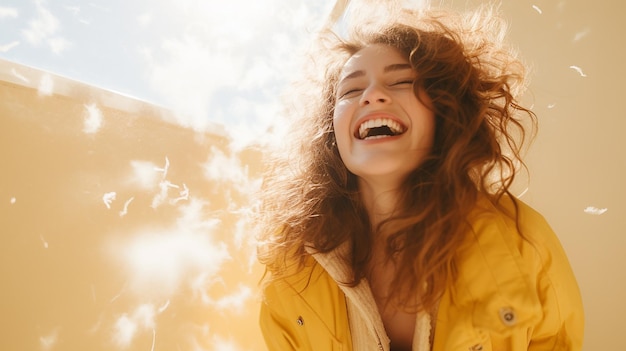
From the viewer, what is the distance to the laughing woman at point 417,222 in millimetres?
758

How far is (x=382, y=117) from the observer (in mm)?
874

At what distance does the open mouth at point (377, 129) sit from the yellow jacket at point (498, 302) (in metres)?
0.28

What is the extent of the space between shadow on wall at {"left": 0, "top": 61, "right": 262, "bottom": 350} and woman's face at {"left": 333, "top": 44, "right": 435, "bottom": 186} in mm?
706

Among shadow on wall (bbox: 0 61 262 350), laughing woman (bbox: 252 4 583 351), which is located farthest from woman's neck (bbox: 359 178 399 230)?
shadow on wall (bbox: 0 61 262 350)

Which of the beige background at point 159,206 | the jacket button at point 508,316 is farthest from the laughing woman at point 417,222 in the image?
the beige background at point 159,206

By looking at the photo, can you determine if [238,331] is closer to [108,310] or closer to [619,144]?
[108,310]

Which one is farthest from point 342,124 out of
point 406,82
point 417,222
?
point 417,222

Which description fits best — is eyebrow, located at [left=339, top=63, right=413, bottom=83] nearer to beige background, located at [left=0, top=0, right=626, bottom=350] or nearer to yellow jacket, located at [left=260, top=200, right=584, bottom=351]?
yellow jacket, located at [left=260, top=200, right=584, bottom=351]

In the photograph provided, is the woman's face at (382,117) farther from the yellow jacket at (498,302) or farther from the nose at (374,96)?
the yellow jacket at (498,302)

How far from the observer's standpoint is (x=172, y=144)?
136cm

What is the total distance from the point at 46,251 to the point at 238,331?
0.70m

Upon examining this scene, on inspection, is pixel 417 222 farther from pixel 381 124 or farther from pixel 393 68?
pixel 393 68

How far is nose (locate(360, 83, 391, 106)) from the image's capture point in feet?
2.87

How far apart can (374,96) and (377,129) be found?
127mm
